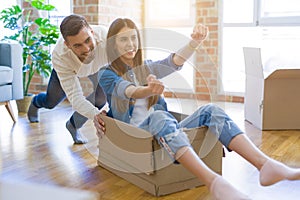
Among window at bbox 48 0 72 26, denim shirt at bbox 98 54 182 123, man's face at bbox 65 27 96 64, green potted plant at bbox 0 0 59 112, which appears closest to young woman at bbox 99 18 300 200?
denim shirt at bbox 98 54 182 123

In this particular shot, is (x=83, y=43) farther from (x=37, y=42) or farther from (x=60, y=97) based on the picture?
(x=37, y=42)

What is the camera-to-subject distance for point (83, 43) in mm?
1964

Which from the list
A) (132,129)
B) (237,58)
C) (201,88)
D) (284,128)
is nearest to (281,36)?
(237,58)

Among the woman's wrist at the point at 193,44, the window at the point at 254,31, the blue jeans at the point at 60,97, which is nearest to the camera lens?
the woman's wrist at the point at 193,44

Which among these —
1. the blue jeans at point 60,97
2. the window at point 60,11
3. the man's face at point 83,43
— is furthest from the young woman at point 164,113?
the window at point 60,11

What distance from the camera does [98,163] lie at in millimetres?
2020

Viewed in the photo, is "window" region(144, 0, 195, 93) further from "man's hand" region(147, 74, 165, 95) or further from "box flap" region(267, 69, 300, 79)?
"man's hand" region(147, 74, 165, 95)

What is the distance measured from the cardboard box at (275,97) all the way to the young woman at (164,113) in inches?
41.8

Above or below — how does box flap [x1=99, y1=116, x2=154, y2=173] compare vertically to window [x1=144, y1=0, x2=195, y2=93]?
below

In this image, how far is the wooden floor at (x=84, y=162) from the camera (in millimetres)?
1646

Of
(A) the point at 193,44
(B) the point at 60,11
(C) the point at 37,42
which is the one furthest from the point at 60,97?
(B) the point at 60,11

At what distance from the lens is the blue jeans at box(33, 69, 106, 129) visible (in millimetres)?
2381

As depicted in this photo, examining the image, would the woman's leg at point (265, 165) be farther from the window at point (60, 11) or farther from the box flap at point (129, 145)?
the window at point (60, 11)

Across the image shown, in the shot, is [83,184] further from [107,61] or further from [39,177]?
[107,61]
